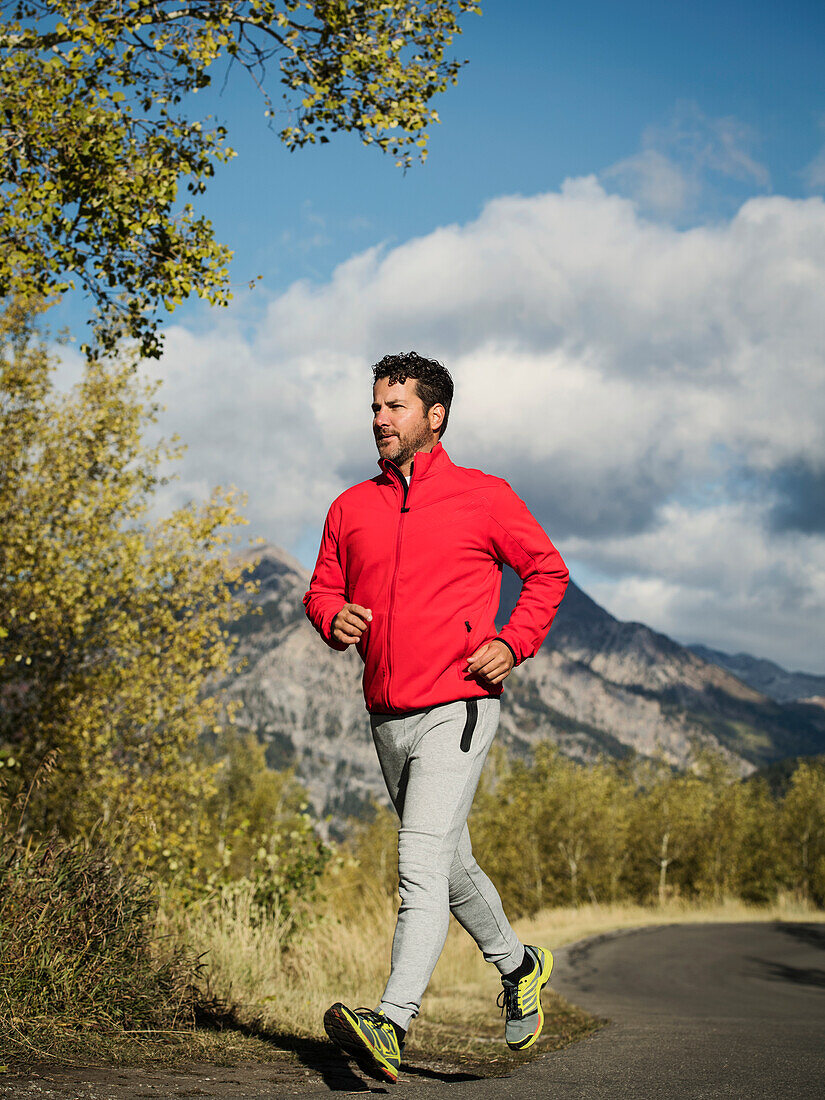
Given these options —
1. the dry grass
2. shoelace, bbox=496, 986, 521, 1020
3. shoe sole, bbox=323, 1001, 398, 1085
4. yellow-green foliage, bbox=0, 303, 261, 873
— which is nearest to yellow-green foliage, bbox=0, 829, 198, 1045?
the dry grass

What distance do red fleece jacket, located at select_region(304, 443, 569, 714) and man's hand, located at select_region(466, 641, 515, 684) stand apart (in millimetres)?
59

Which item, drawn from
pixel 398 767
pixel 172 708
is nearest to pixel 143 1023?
pixel 398 767

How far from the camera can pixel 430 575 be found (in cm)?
336

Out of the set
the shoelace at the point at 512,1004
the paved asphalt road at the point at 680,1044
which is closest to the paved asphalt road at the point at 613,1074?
the paved asphalt road at the point at 680,1044

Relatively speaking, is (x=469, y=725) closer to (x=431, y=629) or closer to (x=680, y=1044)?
(x=431, y=629)

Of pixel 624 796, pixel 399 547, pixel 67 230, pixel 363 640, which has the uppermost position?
pixel 67 230

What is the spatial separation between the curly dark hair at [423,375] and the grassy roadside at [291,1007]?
2.68 m

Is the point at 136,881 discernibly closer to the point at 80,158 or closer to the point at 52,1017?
the point at 52,1017

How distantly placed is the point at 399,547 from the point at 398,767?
32.7 inches

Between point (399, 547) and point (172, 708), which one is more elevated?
point (399, 547)

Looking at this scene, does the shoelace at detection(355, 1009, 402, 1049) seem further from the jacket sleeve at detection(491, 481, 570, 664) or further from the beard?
A: the beard

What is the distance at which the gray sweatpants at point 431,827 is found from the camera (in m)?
3.03

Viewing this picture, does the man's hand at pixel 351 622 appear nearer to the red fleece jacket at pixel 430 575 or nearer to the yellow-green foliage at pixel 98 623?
the red fleece jacket at pixel 430 575

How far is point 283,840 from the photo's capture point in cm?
804
